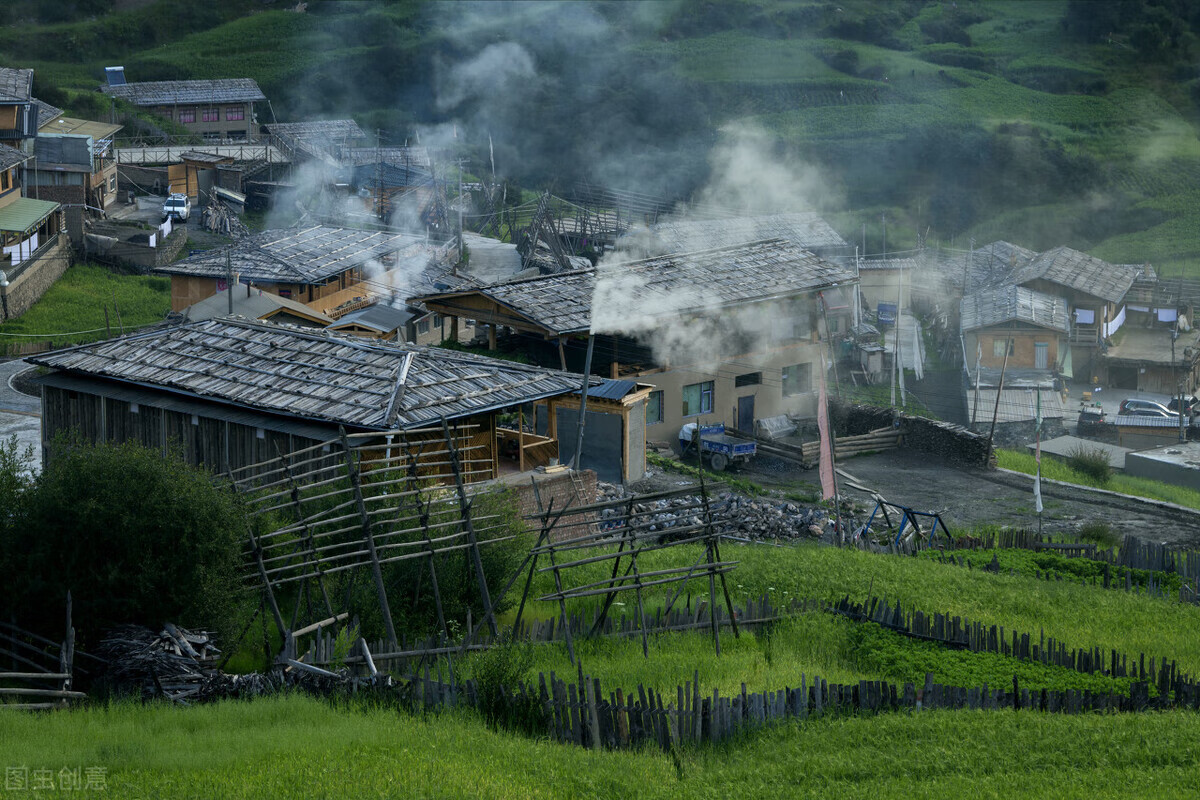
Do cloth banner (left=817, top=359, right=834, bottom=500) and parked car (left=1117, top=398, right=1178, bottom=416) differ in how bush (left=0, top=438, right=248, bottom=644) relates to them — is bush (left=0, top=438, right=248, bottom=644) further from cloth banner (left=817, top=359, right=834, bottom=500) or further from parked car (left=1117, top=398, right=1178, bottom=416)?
parked car (left=1117, top=398, right=1178, bottom=416)

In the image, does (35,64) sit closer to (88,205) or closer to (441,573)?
(88,205)

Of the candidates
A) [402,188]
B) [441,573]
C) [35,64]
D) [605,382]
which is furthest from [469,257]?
[35,64]

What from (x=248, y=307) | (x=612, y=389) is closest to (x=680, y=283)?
(x=612, y=389)

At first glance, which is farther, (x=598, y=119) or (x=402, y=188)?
(x=598, y=119)

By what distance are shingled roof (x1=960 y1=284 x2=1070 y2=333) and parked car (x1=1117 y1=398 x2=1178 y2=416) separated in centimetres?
448

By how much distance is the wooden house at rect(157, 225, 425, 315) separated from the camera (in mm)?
42031

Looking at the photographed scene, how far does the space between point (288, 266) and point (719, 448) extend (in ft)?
53.7

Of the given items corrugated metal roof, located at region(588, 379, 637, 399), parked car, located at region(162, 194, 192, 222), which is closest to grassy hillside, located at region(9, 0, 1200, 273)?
parked car, located at region(162, 194, 192, 222)

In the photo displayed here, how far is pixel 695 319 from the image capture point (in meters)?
36.0

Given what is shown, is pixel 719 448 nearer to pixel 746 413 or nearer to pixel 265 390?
pixel 746 413

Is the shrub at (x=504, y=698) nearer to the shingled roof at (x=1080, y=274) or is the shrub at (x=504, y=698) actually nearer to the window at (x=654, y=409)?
the window at (x=654, y=409)

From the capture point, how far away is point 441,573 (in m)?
18.0

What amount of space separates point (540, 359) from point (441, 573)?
17142mm

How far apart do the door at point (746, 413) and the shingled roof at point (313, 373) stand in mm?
13905
